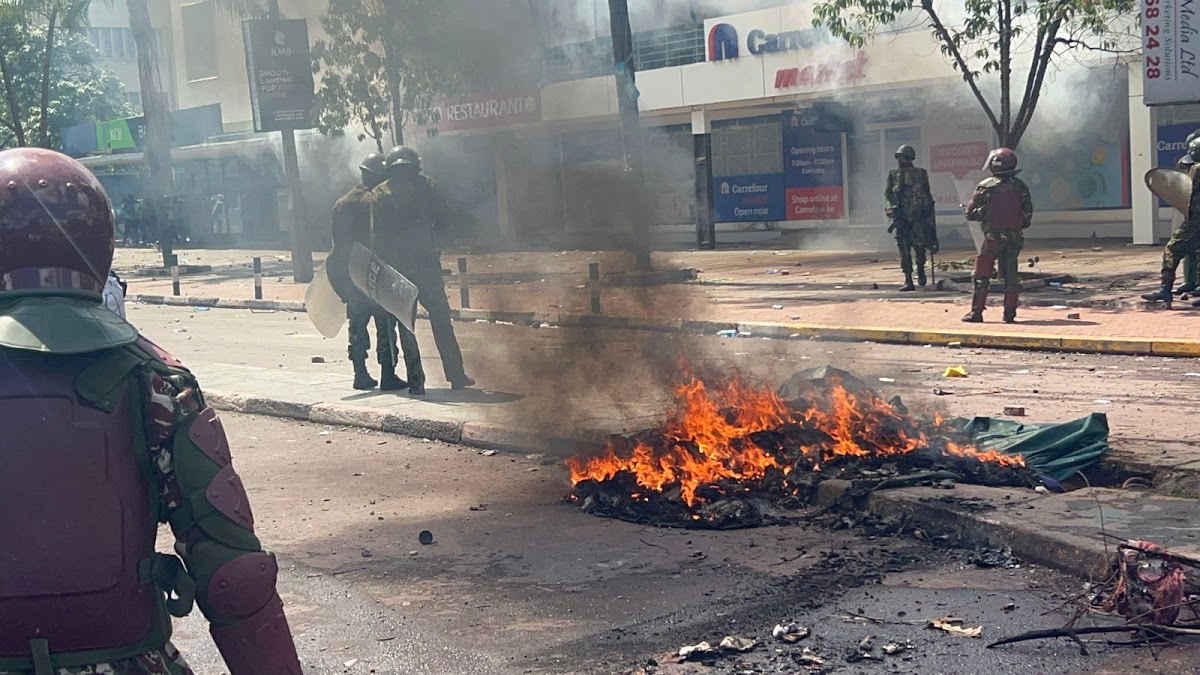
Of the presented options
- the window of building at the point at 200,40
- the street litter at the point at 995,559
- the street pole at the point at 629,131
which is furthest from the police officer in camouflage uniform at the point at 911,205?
the window of building at the point at 200,40

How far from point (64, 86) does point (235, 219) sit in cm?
1445

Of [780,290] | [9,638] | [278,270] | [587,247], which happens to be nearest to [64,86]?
[278,270]

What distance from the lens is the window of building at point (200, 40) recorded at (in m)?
22.8

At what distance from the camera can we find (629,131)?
454 inches

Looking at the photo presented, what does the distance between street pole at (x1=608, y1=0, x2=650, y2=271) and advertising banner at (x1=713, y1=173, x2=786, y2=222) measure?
12796 mm

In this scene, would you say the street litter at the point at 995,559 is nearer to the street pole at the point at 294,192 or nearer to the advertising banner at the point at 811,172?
the street pole at the point at 294,192

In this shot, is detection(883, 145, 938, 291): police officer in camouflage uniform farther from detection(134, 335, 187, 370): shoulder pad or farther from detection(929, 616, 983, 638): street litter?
detection(134, 335, 187, 370): shoulder pad

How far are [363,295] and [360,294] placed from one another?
0.16 ft

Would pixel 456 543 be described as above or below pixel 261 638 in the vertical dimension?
below

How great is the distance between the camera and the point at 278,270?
1065 inches

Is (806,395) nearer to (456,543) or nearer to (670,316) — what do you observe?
(456,543)

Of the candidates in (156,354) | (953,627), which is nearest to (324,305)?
(953,627)

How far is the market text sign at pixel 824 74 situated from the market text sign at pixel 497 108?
11.8m

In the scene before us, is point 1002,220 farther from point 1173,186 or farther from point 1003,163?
point 1173,186
